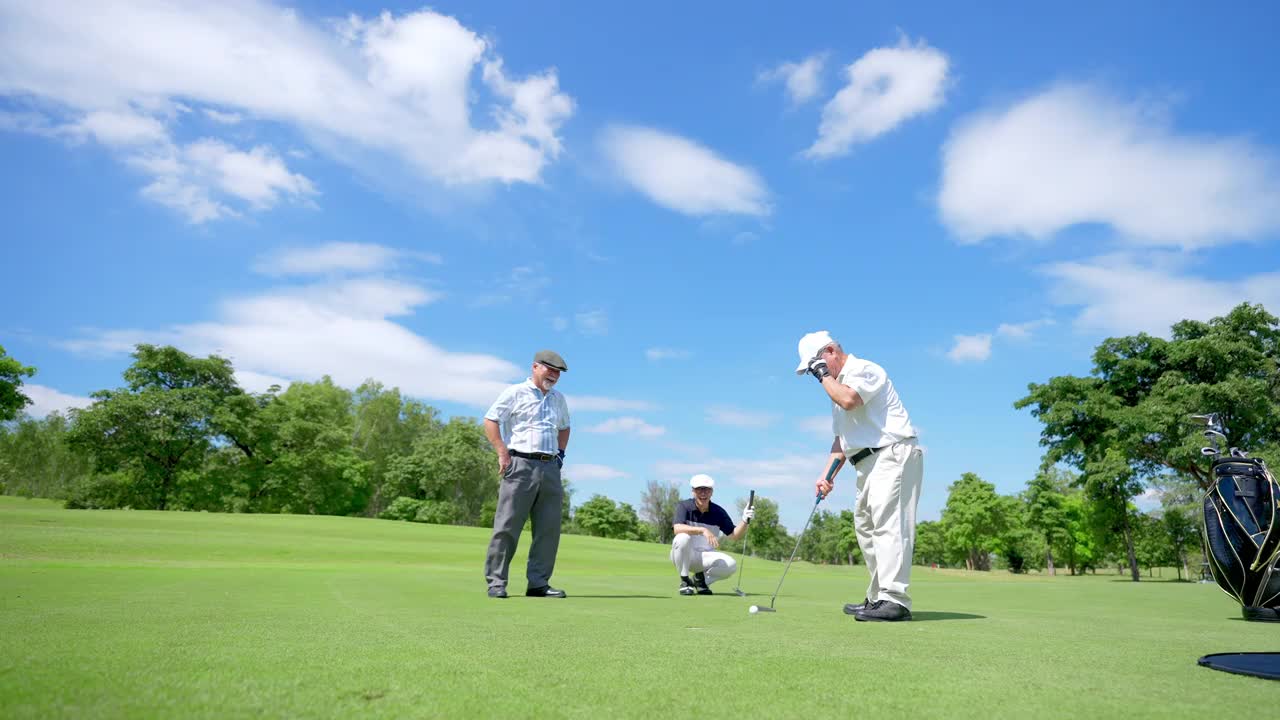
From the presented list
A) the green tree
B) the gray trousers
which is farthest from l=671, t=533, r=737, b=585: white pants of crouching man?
the green tree

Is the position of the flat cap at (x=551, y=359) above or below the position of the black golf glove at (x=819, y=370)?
above

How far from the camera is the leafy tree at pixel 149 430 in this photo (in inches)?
2088

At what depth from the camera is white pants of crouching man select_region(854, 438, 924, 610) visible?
5.96 metres

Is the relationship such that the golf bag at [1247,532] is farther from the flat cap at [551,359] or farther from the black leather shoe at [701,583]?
the flat cap at [551,359]

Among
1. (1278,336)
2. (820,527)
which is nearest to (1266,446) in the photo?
(1278,336)

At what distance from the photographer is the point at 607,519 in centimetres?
8512

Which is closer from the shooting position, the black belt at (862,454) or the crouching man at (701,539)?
the black belt at (862,454)

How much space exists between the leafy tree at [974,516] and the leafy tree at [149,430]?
64472mm

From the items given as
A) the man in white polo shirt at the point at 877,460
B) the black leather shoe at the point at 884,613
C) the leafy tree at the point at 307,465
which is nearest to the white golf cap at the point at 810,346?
the man in white polo shirt at the point at 877,460

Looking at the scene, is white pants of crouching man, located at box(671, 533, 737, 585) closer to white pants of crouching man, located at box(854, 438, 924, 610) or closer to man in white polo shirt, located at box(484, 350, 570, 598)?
man in white polo shirt, located at box(484, 350, 570, 598)

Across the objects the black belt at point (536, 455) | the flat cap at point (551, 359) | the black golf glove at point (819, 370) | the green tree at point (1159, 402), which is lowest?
the black belt at point (536, 455)

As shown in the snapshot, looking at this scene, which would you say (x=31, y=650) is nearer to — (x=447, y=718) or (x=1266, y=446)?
(x=447, y=718)

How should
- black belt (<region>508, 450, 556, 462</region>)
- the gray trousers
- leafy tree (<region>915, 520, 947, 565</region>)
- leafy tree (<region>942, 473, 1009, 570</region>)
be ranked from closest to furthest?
the gray trousers, black belt (<region>508, 450, 556, 462</region>), leafy tree (<region>942, 473, 1009, 570</region>), leafy tree (<region>915, 520, 947, 565</region>)

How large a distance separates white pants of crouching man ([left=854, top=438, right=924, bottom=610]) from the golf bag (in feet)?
10.6
